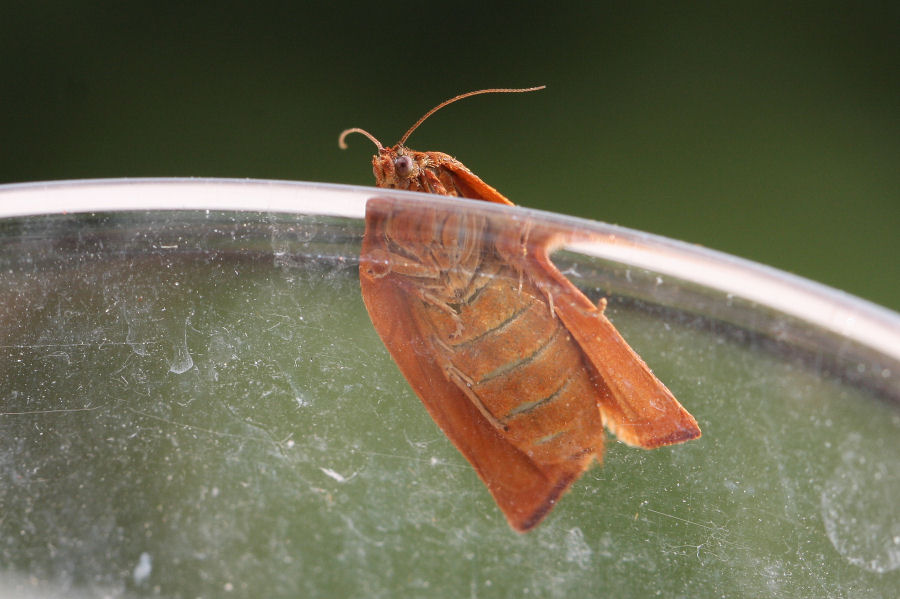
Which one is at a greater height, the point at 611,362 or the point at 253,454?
the point at 611,362

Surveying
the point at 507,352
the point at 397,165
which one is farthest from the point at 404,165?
the point at 507,352

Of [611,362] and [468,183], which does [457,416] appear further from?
[468,183]

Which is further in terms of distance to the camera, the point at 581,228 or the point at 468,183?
the point at 468,183

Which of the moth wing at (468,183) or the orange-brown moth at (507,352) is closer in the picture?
the orange-brown moth at (507,352)

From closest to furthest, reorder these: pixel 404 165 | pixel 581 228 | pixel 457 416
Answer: pixel 581 228 < pixel 457 416 < pixel 404 165

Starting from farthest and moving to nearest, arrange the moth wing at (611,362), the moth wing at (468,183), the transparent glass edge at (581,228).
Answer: the moth wing at (468,183) → the moth wing at (611,362) → the transparent glass edge at (581,228)

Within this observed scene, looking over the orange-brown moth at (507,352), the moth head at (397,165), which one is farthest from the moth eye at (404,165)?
the orange-brown moth at (507,352)

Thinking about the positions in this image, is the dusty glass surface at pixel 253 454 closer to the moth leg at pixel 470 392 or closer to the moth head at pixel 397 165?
the moth leg at pixel 470 392
